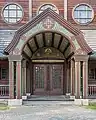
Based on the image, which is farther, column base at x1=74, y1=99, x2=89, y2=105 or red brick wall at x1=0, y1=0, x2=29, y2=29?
red brick wall at x1=0, y1=0, x2=29, y2=29

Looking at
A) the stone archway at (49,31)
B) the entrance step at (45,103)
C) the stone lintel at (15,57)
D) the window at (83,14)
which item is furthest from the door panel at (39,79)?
the stone lintel at (15,57)

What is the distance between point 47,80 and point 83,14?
5.50 metres

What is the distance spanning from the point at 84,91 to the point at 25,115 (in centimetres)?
532

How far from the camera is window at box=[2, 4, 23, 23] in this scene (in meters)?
22.3

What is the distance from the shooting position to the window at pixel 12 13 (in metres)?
22.3

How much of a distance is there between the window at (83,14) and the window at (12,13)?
3984 millimetres

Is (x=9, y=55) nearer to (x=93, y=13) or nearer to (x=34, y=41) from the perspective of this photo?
(x=34, y=41)

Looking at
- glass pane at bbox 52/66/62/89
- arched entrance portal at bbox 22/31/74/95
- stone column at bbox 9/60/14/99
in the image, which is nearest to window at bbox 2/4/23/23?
arched entrance portal at bbox 22/31/74/95

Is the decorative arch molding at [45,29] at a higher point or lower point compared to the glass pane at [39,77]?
higher

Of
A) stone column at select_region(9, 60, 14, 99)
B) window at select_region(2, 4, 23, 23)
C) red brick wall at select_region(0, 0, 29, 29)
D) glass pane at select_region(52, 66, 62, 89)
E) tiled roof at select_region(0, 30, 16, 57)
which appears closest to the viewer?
stone column at select_region(9, 60, 14, 99)

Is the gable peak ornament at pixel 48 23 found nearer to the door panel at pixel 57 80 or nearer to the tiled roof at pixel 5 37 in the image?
the tiled roof at pixel 5 37

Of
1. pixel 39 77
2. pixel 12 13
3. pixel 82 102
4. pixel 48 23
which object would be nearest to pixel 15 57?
pixel 48 23

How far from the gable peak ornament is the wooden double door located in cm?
567

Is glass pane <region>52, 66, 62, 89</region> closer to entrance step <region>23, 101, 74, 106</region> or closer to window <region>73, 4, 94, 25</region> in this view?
window <region>73, 4, 94, 25</region>
